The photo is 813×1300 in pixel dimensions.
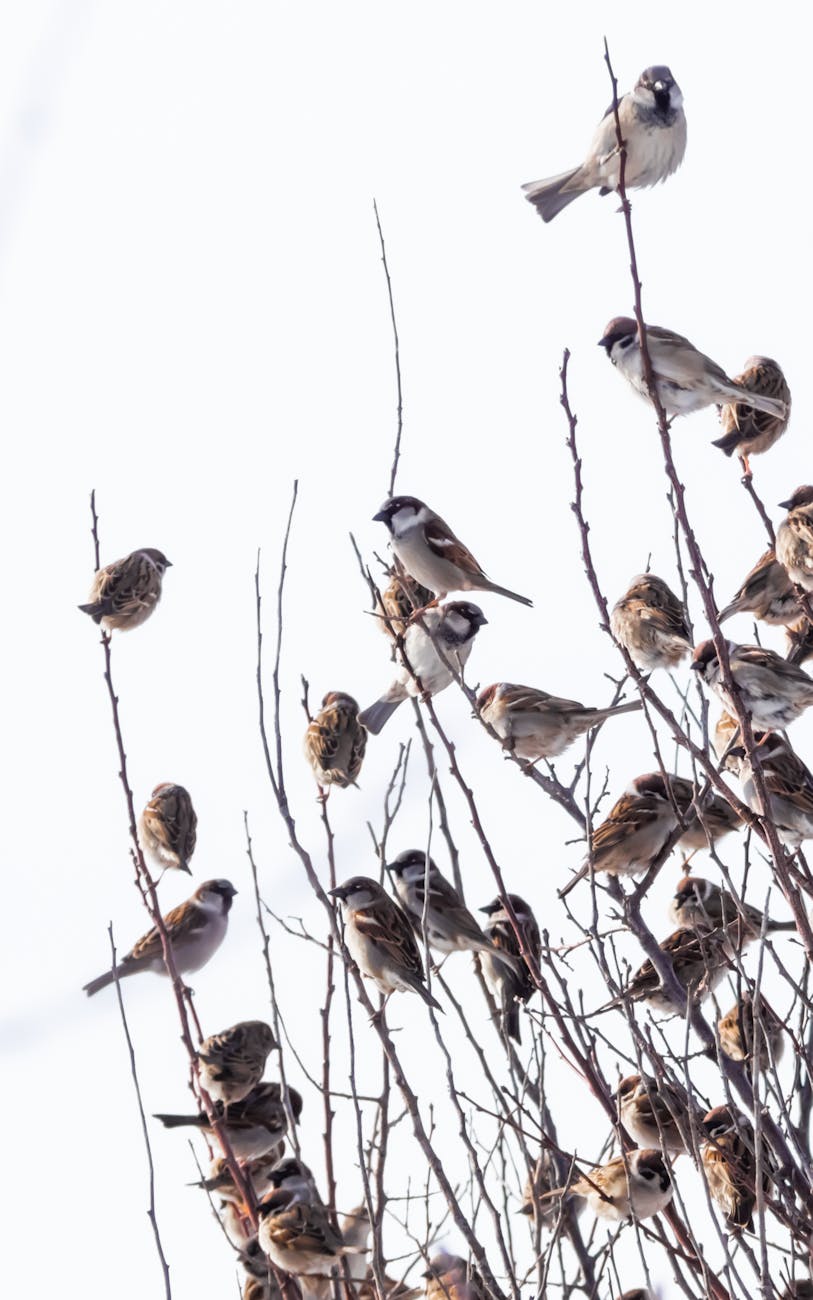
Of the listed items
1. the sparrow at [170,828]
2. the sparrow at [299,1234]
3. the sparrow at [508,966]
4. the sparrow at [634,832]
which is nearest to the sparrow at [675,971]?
Answer: the sparrow at [634,832]

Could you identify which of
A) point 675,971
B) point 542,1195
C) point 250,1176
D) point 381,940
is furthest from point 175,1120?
point 675,971

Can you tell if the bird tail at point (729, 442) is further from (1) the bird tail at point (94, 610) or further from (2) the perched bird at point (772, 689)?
(1) the bird tail at point (94, 610)

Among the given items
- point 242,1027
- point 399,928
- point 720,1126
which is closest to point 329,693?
point 242,1027

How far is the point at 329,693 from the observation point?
24.2 ft

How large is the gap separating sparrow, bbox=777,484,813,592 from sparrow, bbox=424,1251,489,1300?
102 inches

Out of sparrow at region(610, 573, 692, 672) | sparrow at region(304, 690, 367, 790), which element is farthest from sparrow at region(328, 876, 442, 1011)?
sparrow at region(610, 573, 692, 672)

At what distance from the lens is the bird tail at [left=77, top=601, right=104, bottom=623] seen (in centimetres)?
722

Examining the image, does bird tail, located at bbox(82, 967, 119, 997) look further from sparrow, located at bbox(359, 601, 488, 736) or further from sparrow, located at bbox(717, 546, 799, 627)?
sparrow, located at bbox(717, 546, 799, 627)

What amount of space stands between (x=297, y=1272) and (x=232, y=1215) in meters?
1.13

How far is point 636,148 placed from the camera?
5.86 m

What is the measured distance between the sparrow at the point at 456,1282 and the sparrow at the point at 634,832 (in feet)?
4.78

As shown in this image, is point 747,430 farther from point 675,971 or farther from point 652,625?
point 675,971

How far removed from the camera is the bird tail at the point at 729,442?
6.57 metres

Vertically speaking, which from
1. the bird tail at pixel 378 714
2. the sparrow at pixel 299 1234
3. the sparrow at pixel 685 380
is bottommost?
the sparrow at pixel 299 1234
